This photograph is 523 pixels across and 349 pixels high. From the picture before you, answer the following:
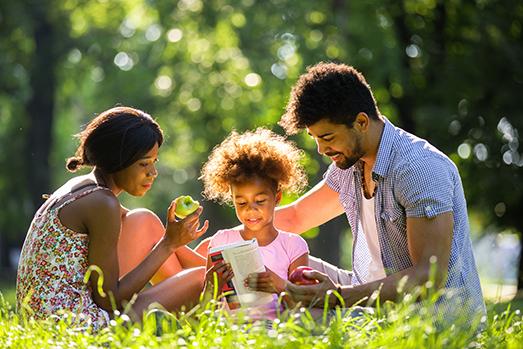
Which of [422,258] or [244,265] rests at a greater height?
[244,265]

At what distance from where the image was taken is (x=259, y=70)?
18.2 m

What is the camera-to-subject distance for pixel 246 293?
4578mm

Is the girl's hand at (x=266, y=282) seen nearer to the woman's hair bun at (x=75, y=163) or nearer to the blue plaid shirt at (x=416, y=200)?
the blue plaid shirt at (x=416, y=200)

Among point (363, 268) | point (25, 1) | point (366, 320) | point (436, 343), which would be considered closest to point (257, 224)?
point (363, 268)

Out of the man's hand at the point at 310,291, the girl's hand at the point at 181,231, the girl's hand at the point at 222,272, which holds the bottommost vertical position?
the man's hand at the point at 310,291

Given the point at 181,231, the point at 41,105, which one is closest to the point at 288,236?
the point at 181,231

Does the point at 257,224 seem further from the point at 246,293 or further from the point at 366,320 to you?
the point at 366,320

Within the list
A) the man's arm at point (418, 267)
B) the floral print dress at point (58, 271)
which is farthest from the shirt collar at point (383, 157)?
the floral print dress at point (58, 271)

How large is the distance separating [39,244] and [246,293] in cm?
100

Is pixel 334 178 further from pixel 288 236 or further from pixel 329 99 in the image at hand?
pixel 329 99

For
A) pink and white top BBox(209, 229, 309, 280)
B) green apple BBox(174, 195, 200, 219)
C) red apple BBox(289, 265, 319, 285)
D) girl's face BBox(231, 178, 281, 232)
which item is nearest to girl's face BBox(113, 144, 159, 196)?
green apple BBox(174, 195, 200, 219)

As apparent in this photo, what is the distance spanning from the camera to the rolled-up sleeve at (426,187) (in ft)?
14.9

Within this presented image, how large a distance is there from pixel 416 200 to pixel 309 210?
123cm

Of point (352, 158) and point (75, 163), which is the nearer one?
point (352, 158)
